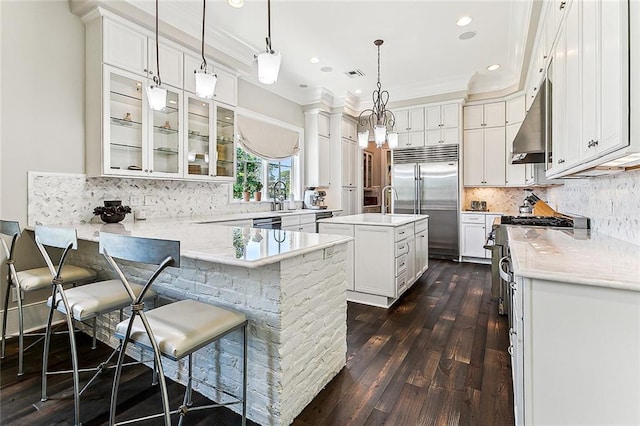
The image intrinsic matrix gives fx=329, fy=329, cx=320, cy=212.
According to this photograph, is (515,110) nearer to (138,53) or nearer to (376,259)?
(376,259)

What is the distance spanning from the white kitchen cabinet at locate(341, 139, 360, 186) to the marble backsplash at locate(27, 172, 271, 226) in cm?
273

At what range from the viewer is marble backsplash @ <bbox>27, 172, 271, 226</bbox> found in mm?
2875

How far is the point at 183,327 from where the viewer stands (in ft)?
4.68

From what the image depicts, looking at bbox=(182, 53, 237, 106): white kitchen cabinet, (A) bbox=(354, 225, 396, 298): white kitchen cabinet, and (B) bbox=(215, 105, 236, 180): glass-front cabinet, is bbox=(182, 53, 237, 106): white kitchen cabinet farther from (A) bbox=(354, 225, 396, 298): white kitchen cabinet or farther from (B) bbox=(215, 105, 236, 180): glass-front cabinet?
(A) bbox=(354, 225, 396, 298): white kitchen cabinet

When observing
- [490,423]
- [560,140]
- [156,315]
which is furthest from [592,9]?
[156,315]

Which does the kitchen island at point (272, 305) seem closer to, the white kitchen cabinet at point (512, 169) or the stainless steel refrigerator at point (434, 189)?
the stainless steel refrigerator at point (434, 189)

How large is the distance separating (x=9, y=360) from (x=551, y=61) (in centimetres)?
Answer: 457

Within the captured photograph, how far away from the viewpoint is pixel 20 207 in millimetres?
2744

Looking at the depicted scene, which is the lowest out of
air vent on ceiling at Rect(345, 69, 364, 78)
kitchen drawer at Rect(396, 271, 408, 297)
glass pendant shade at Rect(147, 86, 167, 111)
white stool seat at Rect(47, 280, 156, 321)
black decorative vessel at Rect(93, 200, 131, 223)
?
kitchen drawer at Rect(396, 271, 408, 297)

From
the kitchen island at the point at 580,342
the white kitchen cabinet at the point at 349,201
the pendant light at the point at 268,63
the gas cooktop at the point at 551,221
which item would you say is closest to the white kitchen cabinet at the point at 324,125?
the white kitchen cabinet at the point at 349,201

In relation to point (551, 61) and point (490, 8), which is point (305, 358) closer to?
point (551, 61)

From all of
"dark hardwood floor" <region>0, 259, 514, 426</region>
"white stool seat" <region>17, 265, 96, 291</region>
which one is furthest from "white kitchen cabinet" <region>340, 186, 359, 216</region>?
"white stool seat" <region>17, 265, 96, 291</region>

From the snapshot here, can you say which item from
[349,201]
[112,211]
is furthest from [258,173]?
[112,211]

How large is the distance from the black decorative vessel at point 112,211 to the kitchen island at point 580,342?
3296 millimetres
